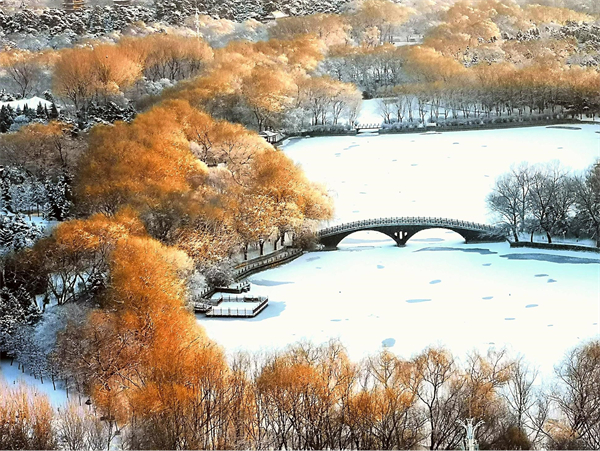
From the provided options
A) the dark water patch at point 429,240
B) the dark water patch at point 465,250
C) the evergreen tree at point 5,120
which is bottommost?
the dark water patch at point 465,250

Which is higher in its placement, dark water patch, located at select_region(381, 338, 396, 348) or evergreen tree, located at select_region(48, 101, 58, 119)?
evergreen tree, located at select_region(48, 101, 58, 119)

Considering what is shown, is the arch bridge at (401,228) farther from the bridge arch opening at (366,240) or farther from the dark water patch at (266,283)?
the dark water patch at (266,283)

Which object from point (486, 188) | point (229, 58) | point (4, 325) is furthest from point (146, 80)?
point (4, 325)

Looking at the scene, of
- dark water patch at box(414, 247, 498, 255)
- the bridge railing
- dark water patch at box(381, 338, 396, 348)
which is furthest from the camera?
the bridge railing

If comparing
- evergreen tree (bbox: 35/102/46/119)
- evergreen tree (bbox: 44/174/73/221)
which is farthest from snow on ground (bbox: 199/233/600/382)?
evergreen tree (bbox: 35/102/46/119)

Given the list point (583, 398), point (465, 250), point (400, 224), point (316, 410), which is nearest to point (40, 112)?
point (400, 224)

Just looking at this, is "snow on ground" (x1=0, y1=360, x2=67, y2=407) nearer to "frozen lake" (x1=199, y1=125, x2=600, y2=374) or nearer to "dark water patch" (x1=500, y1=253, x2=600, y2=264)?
"frozen lake" (x1=199, y1=125, x2=600, y2=374)

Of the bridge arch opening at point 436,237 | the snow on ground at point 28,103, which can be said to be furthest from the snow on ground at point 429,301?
the snow on ground at point 28,103
